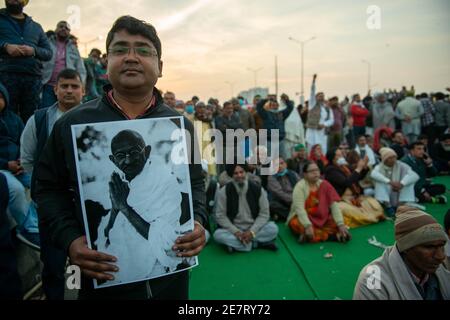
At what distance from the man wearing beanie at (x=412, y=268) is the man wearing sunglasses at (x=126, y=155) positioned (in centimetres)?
115

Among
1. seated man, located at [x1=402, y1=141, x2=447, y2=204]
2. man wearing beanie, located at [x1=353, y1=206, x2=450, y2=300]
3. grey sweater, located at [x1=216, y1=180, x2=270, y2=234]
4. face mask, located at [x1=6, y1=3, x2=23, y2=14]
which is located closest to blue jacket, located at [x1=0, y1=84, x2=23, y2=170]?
face mask, located at [x1=6, y1=3, x2=23, y2=14]

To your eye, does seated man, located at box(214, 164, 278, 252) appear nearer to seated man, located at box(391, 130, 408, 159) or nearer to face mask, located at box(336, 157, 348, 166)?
face mask, located at box(336, 157, 348, 166)

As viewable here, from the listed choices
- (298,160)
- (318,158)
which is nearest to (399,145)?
(318,158)

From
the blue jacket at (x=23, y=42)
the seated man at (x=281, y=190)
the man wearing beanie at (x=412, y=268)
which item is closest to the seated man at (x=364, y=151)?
the seated man at (x=281, y=190)

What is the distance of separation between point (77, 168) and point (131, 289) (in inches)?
20.4

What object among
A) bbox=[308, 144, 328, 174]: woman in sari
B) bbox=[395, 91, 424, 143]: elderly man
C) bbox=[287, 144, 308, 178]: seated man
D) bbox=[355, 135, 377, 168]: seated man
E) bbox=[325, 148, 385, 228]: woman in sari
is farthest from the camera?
bbox=[395, 91, 424, 143]: elderly man

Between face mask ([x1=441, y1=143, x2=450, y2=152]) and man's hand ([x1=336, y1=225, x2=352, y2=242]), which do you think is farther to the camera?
face mask ([x1=441, y1=143, x2=450, y2=152])

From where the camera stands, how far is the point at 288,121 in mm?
7152

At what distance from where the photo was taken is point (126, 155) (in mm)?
1107

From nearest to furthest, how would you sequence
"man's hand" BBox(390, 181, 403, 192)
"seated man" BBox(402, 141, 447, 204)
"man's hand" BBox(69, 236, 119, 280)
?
"man's hand" BBox(69, 236, 119, 280)
"man's hand" BBox(390, 181, 403, 192)
"seated man" BBox(402, 141, 447, 204)

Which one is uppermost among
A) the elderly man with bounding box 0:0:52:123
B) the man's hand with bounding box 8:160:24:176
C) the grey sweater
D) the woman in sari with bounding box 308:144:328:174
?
the elderly man with bounding box 0:0:52:123

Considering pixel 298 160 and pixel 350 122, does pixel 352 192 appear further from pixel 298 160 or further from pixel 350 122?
pixel 350 122

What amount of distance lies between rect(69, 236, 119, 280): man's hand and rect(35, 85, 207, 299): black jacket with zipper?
0.07 m

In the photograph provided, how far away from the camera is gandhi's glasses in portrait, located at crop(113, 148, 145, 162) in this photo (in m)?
1.10
